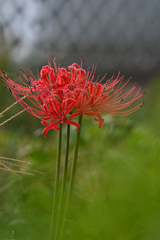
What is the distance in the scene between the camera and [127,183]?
0.10 metres

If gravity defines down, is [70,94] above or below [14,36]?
below

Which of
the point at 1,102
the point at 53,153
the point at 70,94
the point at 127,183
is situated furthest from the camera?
the point at 1,102

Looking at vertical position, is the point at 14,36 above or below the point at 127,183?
above

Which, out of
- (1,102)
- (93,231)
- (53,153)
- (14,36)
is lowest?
(93,231)

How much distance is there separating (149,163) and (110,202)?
0.9 inches

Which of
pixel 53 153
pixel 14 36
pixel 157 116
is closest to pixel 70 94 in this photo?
pixel 157 116

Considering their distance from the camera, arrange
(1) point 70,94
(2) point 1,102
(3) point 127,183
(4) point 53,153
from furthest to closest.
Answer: (2) point 1,102, (4) point 53,153, (1) point 70,94, (3) point 127,183

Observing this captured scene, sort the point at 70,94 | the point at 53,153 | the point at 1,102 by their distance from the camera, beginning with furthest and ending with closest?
1. the point at 1,102
2. the point at 53,153
3. the point at 70,94

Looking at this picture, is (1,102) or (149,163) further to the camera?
(1,102)

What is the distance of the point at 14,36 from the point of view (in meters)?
1.37

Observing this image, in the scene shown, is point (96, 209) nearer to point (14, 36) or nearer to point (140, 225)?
point (140, 225)

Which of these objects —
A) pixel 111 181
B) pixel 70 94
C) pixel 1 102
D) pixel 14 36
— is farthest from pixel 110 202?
pixel 14 36

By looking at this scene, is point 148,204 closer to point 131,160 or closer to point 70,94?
point 131,160

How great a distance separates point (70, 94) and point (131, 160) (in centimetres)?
31
